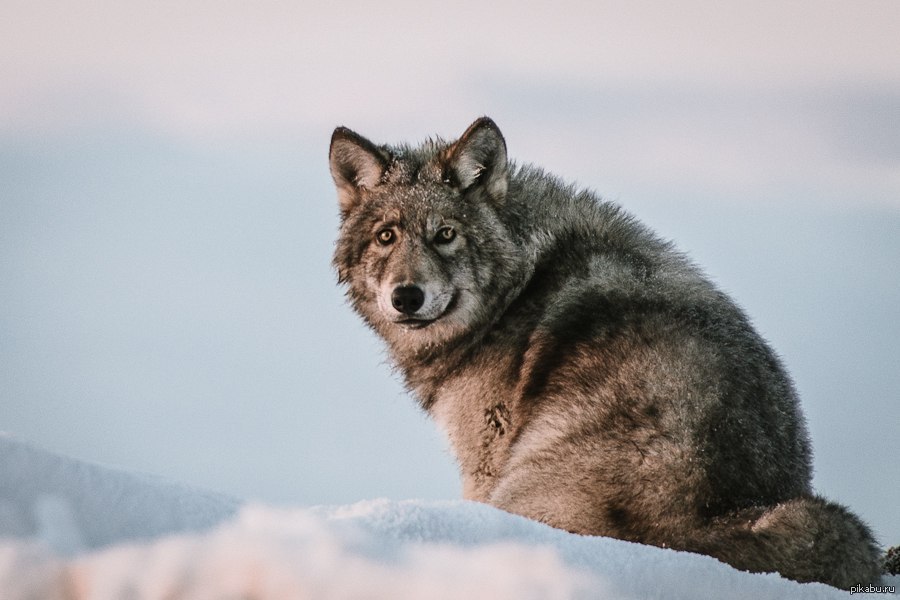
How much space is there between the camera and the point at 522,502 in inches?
213

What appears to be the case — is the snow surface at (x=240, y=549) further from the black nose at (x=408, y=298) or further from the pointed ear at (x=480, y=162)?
the pointed ear at (x=480, y=162)

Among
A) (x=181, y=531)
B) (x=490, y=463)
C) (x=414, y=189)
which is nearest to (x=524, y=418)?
(x=490, y=463)

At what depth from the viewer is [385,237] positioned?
6715mm

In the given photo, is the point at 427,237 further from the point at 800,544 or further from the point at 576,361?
the point at 800,544

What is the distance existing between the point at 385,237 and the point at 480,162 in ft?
2.97

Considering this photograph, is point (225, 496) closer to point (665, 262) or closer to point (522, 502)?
point (522, 502)

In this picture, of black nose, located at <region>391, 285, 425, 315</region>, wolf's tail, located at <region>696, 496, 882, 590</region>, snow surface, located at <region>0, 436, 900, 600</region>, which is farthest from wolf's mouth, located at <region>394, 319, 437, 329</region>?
snow surface, located at <region>0, 436, 900, 600</region>

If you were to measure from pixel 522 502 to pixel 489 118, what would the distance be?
9.27 ft

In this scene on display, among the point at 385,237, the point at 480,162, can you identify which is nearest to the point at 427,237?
the point at 385,237

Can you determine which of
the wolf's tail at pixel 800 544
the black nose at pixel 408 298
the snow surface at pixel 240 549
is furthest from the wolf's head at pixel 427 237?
the snow surface at pixel 240 549

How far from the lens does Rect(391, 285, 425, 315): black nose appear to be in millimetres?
6371

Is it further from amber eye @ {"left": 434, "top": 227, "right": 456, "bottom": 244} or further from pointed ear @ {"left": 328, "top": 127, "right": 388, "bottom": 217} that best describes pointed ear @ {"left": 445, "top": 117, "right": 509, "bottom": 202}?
pointed ear @ {"left": 328, "top": 127, "right": 388, "bottom": 217}

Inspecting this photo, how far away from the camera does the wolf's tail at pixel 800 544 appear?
14.4 feet

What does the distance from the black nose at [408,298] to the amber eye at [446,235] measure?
440 millimetres
